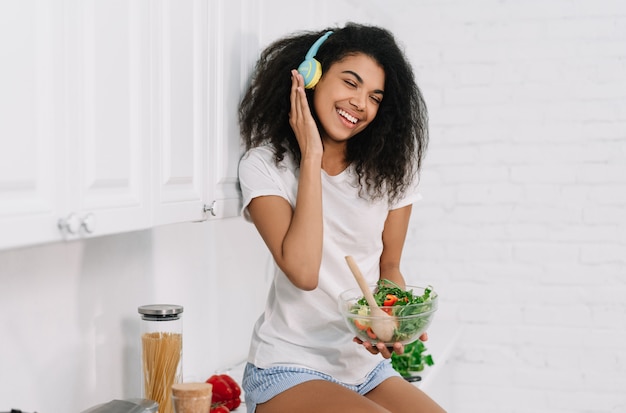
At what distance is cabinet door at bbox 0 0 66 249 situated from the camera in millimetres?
1126

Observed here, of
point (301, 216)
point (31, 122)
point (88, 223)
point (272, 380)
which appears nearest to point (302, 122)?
point (301, 216)

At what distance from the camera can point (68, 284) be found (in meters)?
1.83

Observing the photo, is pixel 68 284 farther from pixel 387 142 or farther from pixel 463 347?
pixel 463 347

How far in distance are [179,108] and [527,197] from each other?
2.30 metres

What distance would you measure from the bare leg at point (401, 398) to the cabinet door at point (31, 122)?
3.36 feet

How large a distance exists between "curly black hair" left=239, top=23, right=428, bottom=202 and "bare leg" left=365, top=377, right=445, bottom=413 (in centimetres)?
45

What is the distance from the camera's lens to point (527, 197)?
3.65 metres

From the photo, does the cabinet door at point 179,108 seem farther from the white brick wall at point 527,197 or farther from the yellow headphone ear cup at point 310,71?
the white brick wall at point 527,197

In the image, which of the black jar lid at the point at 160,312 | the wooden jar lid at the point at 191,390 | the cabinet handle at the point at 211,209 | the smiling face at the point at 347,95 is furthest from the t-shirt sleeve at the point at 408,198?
the wooden jar lid at the point at 191,390

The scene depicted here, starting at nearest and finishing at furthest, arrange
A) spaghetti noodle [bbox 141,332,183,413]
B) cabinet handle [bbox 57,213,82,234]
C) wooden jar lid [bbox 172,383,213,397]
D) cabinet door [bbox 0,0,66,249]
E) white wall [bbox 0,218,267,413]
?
1. cabinet door [bbox 0,0,66,249]
2. cabinet handle [bbox 57,213,82,234]
3. wooden jar lid [bbox 172,383,213,397]
4. white wall [bbox 0,218,267,413]
5. spaghetti noodle [bbox 141,332,183,413]

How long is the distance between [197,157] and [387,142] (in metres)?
0.53

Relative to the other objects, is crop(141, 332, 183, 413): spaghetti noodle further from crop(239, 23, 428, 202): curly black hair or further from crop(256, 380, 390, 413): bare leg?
crop(239, 23, 428, 202): curly black hair

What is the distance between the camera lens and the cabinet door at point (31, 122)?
1126 mm

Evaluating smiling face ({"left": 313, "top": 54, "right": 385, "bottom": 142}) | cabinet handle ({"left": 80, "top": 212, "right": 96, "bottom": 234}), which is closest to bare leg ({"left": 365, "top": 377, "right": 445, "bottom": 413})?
smiling face ({"left": 313, "top": 54, "right": 385, "bottom": 142})
